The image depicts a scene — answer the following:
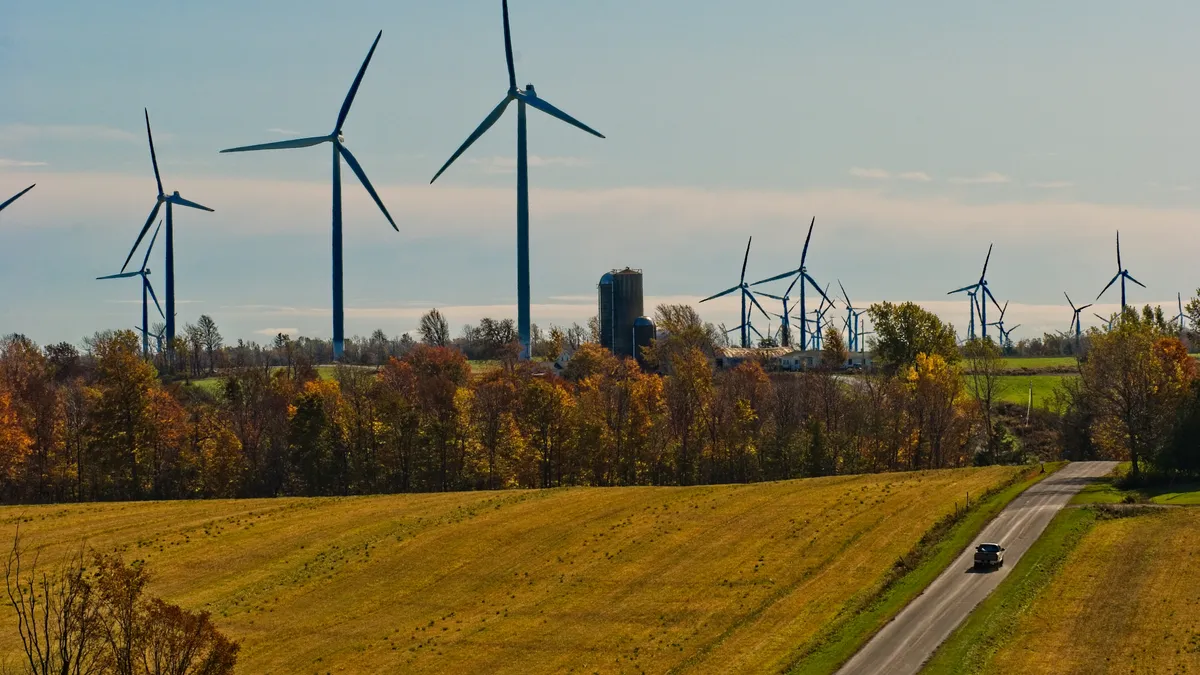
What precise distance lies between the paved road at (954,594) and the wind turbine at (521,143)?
299 feet

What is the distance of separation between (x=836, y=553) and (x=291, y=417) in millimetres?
73142

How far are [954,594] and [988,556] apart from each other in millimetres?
5237

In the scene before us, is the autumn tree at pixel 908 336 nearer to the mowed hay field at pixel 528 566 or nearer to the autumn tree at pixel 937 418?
the autumn tree at pixel 937 418

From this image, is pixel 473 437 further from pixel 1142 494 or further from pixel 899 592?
pixel 899 592

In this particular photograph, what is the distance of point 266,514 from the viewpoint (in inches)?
3866

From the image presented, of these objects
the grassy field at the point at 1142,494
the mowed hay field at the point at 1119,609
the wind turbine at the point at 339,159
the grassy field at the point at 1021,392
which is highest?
the wind turbine at the point at 339,159

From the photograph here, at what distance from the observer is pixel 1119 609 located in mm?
61625

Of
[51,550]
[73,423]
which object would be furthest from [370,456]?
[51,550]

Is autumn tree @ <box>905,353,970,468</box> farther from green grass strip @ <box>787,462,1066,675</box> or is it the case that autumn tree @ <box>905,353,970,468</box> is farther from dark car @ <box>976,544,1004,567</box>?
dark car @ <box>976,544,1004,567</box>

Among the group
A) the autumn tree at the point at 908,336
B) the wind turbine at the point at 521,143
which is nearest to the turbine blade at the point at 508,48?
the wind turbine at the point at 521,143

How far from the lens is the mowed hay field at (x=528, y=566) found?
62312 mm

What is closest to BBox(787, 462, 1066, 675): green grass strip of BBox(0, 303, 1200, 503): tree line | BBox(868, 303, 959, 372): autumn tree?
BBox(0, 303, 1200, 503): tree line

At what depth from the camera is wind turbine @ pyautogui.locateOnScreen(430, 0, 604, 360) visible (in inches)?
6486

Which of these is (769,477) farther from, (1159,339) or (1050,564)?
(1050,564)
